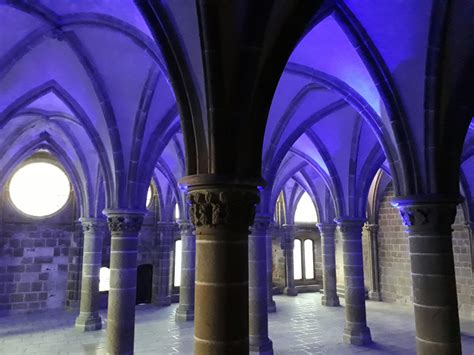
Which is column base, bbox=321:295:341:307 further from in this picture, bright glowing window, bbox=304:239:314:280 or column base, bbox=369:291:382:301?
bright glowing window, bbox=304:239:314:280

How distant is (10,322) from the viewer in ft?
37.3

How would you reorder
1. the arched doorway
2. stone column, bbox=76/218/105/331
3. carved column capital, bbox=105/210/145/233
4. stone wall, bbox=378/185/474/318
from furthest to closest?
the arched doorway < stone wall, bbox=378/185/474/318 < stone column, bbox=76/218/105/331 < carved column capital, bbox=105/210/145/233

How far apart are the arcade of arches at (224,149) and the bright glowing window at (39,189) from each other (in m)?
0.05

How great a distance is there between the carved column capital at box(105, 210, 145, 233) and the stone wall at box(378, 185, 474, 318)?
10.6m

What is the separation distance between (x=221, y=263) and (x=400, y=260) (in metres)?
13.6

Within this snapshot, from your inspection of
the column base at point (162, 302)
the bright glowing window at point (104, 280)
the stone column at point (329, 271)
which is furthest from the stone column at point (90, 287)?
the stone column at point (329, 271)

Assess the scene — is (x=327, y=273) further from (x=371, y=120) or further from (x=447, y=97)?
(x=447, y=97)

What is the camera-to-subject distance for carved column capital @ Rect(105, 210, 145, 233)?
727 cm

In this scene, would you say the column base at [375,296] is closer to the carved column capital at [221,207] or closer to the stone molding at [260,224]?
the stone molding at [260,224]

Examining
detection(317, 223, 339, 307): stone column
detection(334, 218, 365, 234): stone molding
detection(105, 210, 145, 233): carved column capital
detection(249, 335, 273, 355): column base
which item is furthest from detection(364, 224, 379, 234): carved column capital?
detection(105, 210, 145, 233): carved column capital

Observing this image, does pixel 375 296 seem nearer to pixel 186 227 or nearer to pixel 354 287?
pixel 354 287

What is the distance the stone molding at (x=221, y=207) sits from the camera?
135 inches

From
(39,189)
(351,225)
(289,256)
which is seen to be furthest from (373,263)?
(39,189)

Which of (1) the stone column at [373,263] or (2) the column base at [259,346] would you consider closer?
(2) the column base at [259,346]
